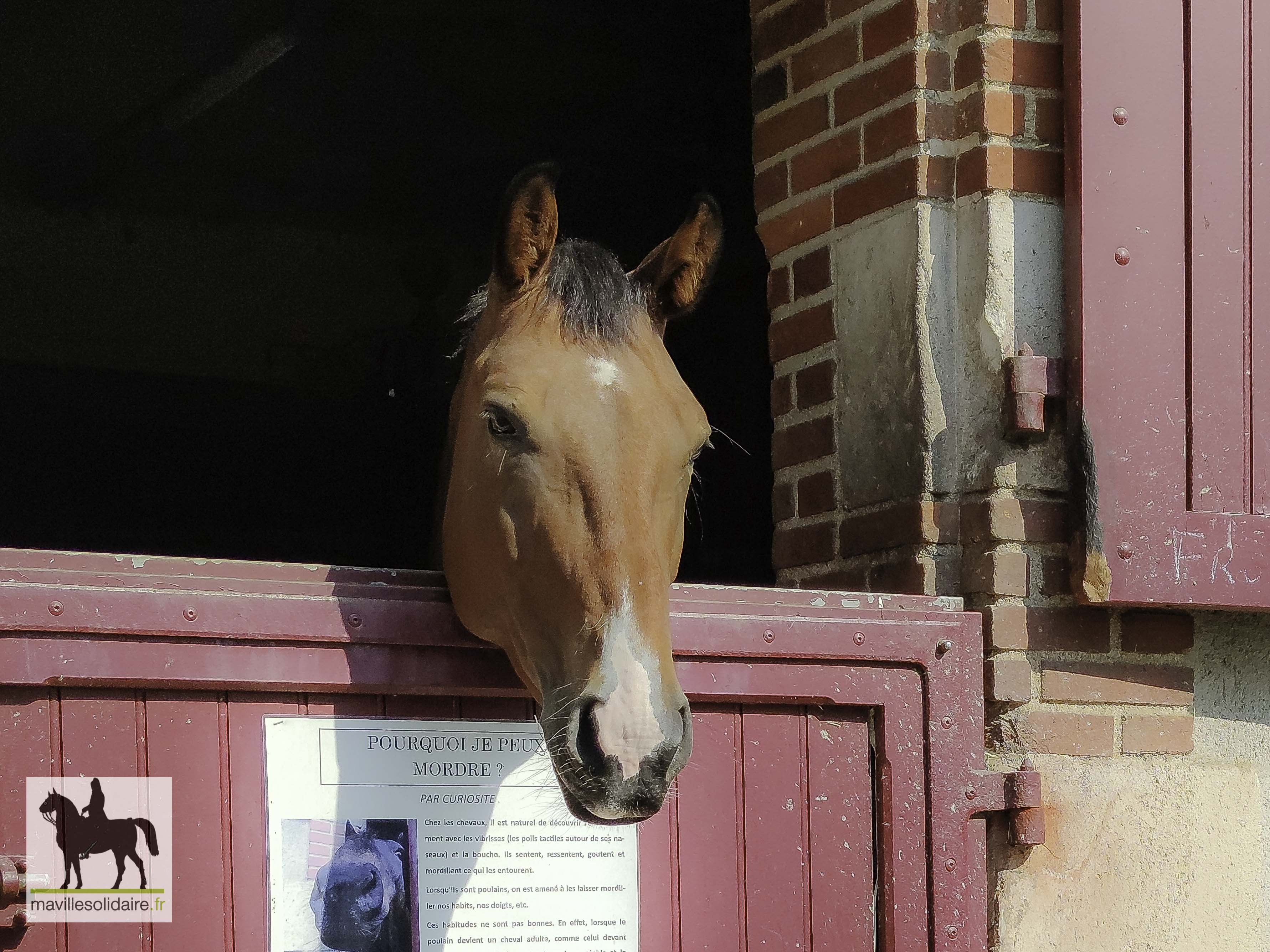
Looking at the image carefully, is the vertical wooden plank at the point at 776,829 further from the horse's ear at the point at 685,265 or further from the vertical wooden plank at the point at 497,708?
the horse's ear at the point at 685,265

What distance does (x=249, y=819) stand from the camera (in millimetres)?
2408

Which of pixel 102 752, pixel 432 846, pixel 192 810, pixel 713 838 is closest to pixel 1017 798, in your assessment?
pixel 713 838

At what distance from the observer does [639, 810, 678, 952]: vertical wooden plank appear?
8.75ft

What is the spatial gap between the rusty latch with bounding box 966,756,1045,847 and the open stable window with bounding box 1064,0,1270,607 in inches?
14.8

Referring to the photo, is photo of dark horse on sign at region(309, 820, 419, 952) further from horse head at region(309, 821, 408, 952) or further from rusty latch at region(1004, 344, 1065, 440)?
rusty latch at region(1004, 344, 1065, 440)

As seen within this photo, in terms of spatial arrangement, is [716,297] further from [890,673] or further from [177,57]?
[890,673]

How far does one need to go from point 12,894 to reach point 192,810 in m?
0.28

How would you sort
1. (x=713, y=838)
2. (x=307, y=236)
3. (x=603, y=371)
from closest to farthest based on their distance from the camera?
(x=603, y=371)
(x=713, y=838)
(x=307, y=236)

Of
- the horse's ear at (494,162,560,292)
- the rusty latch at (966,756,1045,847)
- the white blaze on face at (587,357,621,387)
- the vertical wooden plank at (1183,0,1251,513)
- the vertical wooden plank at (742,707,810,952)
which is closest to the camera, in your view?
the white blaze on face at (587,357,621,387)

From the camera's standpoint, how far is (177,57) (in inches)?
189

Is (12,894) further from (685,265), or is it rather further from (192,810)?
(685,265)

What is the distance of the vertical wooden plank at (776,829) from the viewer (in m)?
2.78

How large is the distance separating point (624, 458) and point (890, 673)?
89 cm

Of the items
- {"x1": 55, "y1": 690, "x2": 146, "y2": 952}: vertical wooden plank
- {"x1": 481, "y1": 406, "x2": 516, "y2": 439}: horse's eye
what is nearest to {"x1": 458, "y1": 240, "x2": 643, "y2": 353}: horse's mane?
{"x1": 481, "y1": 406, "x2": 516, "y2": 439}: horse's eye
